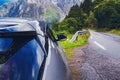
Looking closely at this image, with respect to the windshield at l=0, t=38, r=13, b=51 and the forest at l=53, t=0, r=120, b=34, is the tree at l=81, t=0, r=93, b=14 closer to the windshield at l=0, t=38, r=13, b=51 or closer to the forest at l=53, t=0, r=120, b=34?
the forest at l=53, t=0, r=120, b=34

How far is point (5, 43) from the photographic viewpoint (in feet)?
9.18

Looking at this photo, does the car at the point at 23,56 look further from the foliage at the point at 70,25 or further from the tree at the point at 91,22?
the tree at the point at 91,22

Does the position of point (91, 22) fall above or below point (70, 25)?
below

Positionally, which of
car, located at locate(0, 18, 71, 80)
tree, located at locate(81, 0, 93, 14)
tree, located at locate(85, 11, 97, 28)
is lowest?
tree, located at locate(85, 11, 97, 28)

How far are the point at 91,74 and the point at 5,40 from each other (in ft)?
20.8

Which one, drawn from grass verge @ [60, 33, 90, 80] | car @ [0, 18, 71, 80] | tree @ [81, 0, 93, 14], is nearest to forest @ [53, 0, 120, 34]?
tree @ [81, 0, 93, 14]

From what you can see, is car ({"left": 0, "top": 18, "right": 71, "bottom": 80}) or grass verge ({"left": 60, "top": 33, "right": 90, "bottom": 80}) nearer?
car ({"left": 0, "top": 18, "right": 71, "bottom": 80})

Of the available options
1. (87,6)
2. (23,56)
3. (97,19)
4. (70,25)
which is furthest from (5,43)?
(87,6)

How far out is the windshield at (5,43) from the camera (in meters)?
2.75

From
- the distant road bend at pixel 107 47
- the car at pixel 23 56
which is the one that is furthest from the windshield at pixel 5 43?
the distant road bend at pixel 107 47

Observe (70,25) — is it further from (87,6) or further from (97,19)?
(87,6)

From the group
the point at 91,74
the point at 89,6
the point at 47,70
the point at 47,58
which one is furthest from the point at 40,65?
the point at 89,6

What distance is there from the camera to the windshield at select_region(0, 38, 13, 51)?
275 centimetres

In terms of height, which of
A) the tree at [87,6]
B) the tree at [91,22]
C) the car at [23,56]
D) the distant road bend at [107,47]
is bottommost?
the tree at [91,22]
